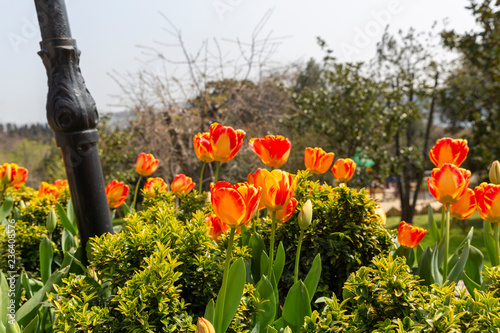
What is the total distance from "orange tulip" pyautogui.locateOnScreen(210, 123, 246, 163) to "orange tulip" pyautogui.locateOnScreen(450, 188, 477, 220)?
2.94 feet

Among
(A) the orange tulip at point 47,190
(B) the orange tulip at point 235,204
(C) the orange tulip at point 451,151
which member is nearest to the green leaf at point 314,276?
(B) the orange tulip at point 235,204

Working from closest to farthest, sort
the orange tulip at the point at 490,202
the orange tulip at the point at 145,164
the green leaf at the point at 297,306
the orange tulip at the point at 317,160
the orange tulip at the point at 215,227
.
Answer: the green leaf at the point at 297,306
the orange tulip at the point at 490,202
the orange tulip at the point at 215,227
the orange tulip at the point at 317,160
the orange tulip at the point at 145,164

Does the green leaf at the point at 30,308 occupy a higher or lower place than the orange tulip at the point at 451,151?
lower

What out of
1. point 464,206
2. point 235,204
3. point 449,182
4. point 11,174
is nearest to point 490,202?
point 449,182

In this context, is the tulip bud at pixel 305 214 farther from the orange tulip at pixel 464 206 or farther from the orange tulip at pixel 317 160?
the orange tulip at pixel 464 206

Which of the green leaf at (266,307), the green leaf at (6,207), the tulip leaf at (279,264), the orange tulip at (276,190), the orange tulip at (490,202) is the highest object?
the orange tulip at (276,190)

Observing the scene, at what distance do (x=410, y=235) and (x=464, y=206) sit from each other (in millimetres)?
330

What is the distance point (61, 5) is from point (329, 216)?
53.0 inches

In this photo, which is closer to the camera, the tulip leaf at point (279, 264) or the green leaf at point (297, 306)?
the green leaf at point (297, 306)

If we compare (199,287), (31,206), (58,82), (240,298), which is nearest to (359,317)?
(240,298)

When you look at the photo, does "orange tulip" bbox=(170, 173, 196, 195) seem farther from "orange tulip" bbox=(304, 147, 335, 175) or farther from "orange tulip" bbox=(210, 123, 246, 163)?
"orange tulip" bbox=(304, 147, 335, 175)

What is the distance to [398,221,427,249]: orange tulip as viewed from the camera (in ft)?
4.31

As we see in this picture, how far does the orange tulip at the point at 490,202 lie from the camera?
1.22 m

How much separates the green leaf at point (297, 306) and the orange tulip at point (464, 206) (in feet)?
2.76
